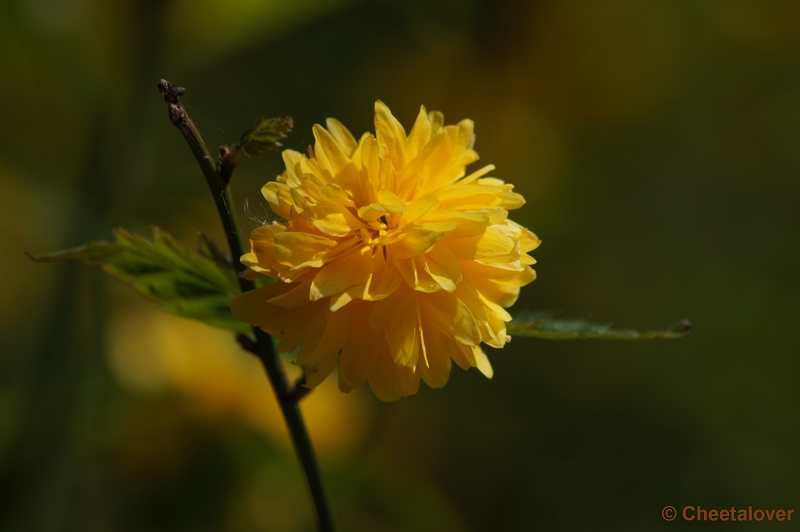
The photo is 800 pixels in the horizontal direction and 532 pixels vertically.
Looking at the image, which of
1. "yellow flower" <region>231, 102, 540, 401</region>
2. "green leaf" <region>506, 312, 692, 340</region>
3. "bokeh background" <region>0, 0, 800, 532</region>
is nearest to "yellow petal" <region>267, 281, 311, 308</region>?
"yellow flower" <region>231, 102, 540, 401</region>

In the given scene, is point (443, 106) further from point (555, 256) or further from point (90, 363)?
point (90, 363)

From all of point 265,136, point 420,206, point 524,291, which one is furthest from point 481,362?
point 524,291

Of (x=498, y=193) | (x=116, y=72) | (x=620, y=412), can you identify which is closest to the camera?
(x=498, y=193)

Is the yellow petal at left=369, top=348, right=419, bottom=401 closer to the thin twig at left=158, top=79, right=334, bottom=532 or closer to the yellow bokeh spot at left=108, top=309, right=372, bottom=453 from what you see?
the thin twig at left=158, top=79, right=334, bottom=532

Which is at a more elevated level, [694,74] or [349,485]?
[694,74]

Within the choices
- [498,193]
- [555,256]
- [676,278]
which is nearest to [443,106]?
[555,256]

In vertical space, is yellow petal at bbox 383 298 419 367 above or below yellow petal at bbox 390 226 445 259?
below

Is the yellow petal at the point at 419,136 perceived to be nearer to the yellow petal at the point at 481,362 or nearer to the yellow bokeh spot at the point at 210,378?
the yellow petal at the point at 481,362
